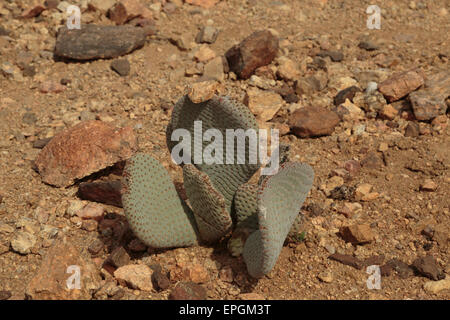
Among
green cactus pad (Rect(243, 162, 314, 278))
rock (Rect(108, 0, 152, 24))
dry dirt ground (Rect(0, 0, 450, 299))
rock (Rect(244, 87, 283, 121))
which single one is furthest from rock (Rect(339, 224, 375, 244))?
rock (Rect(108, 0, 152, 24))

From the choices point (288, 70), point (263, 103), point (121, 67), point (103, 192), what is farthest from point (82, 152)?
point (288, 70)

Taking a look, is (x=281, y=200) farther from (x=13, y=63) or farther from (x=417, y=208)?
(x=13, y=63)

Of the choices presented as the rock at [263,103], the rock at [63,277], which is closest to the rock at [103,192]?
the rock at [63,277]

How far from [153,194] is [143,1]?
3.38m

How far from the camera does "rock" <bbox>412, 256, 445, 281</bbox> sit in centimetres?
303

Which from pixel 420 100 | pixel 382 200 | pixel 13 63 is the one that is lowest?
pixel 13 63

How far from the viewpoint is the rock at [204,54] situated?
16.8 feet

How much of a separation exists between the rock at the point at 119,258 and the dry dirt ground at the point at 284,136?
3.4 inches

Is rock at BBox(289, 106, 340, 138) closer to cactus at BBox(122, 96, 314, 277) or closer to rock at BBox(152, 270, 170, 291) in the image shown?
cactus at BBox(122, 96, 314, 277)

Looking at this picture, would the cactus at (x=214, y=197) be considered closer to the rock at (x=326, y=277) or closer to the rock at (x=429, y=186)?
the rock at (x=326, y=277)

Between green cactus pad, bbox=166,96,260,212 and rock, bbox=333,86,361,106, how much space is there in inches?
72.0

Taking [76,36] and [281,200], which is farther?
[76,36]

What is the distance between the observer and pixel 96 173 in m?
3.87

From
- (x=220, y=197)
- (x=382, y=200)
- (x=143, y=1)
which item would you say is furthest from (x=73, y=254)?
(x=143, y=1)
